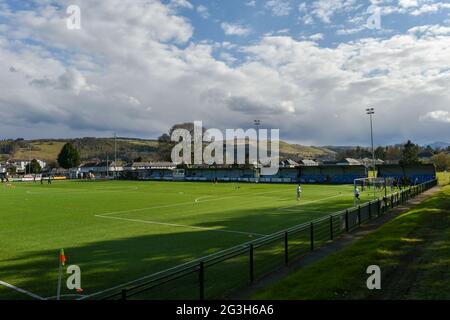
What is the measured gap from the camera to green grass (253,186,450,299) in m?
9.51

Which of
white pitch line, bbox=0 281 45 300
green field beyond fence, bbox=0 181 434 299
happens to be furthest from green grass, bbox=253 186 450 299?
white pitch line, bbox=0 281 45 300

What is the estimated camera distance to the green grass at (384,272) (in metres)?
9.51

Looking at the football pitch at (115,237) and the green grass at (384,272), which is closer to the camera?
the green grass at (384,272)

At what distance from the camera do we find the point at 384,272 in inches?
445

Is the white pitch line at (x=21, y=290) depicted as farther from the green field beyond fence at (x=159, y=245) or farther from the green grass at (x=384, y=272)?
the green grass at (x=384, y=272)

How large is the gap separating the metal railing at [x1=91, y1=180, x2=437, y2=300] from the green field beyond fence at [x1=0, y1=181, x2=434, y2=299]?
3 centimetres

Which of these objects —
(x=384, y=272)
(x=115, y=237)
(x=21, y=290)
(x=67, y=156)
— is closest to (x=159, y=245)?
(x=115, y=237)

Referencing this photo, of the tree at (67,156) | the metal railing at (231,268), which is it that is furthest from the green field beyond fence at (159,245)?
the tree at (67,156)

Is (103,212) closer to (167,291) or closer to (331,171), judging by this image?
(167,291)

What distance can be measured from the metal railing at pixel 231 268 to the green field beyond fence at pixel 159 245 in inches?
1.2

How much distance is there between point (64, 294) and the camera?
10.8 metres

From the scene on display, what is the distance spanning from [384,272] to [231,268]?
4936mm

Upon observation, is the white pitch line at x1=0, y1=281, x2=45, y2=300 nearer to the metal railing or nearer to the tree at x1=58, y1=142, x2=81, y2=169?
the metal railing
